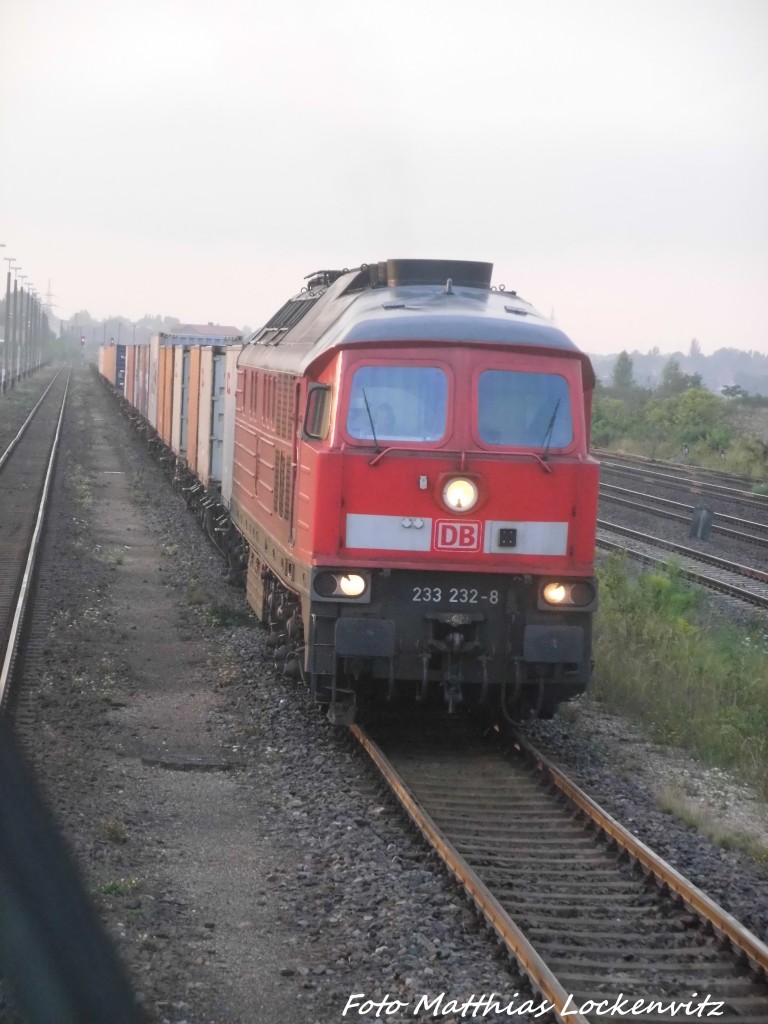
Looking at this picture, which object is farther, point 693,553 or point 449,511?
point 693,553

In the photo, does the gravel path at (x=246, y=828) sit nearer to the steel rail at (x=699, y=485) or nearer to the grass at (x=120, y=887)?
the grass at (x=120, y=887)

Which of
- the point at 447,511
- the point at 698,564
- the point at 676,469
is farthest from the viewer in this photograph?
the point at 676,469

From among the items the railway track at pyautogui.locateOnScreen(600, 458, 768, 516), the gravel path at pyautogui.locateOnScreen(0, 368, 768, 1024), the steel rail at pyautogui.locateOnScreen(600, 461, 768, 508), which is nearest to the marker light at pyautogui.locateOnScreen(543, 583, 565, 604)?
the gravel path at pyautogui.locateOnScreen(0, 368, 768, 1024)

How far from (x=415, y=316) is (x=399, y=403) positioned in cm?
62

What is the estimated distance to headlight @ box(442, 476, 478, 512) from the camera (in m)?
8.14

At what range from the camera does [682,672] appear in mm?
11141

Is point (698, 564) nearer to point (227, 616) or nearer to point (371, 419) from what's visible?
point (227, 616)

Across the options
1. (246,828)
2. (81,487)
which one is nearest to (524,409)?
(246,828)

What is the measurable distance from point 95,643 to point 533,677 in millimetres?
5155

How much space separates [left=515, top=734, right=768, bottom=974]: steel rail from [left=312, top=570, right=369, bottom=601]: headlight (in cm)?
161

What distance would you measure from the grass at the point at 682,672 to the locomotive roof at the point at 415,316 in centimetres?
290

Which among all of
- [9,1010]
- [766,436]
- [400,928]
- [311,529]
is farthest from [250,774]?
[766,436]

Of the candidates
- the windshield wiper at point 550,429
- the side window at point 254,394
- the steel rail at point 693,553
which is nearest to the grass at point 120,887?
the windshield wiper at point 550,429

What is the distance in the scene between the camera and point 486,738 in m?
9.05
